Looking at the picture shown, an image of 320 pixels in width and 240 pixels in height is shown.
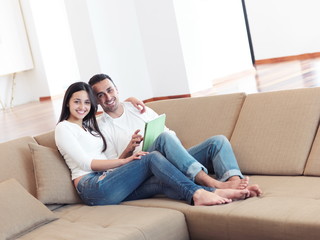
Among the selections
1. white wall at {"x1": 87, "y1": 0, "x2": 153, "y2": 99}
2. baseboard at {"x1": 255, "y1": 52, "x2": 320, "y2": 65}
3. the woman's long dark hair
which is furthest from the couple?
baseboard at {"x1": 255, "y1": 52, "x2": 320, "y2": 65}

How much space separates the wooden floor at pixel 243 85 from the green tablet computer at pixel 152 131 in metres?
3.10

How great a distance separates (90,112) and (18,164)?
468 mm

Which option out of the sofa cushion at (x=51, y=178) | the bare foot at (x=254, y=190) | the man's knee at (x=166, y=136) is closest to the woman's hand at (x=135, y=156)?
the man's knee at (x=166, y=136)

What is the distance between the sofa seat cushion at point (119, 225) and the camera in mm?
2346

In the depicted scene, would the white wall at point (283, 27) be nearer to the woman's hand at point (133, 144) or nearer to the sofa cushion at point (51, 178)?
the woman's hand at point (133, 144)

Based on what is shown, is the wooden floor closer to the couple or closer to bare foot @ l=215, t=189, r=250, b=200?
the couple

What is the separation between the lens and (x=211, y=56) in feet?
28.4

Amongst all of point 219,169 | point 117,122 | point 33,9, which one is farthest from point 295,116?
point 33,9

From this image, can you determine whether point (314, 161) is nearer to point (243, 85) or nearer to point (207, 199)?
point (207, 199)

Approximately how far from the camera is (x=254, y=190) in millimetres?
2512

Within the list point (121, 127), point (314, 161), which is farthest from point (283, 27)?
point (314, 161)

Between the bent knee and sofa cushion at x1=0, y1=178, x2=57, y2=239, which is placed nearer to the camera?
sofa cushion at x1=0, y1=178, x2=57, y2=239

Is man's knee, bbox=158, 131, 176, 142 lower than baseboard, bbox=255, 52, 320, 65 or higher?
higher

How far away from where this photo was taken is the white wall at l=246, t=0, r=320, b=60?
8.43m
